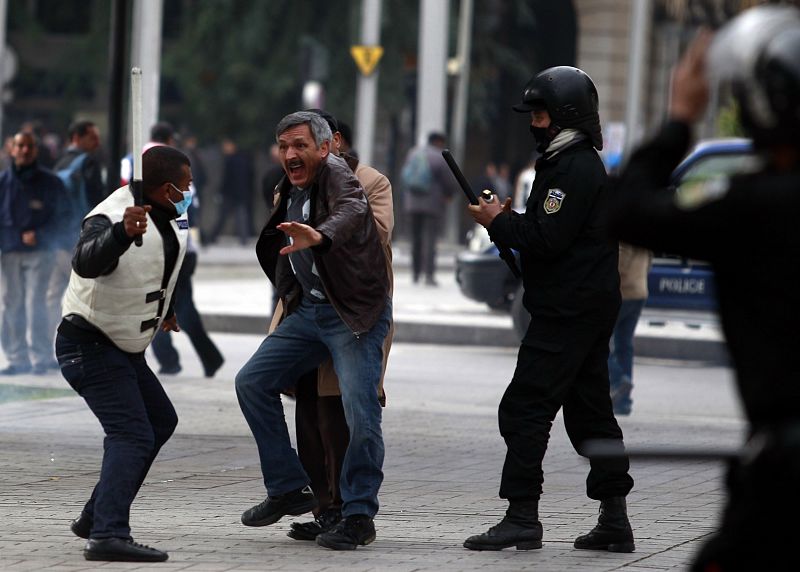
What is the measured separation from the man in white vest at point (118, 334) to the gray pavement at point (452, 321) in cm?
889

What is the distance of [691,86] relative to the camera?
11.5ft

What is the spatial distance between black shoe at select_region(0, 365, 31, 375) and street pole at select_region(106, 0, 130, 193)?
5.79 ft

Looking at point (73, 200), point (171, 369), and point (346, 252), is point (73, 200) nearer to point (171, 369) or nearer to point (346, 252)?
point (171, 369)

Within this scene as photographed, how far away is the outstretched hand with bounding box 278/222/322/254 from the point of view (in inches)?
241

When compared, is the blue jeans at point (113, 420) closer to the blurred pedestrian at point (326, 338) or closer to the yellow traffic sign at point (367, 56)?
the blurred pedestrian at point (326, 338)

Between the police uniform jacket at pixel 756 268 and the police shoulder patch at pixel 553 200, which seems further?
the police shoulder patch at pixel 553 200

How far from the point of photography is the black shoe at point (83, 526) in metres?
6.39

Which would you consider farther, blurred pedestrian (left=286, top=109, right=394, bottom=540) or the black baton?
blurred pedestrian (left=286, top=109, right=394, bottom=540)

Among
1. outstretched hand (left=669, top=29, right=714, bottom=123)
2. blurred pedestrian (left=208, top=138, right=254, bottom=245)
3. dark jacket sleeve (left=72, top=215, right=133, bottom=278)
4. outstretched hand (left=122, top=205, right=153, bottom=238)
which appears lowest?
blurred pedestrian (left=208, top=138, right=254, bottom=245)

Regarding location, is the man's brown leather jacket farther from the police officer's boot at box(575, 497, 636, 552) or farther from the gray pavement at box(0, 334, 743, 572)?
the police officer's boot at box(575, 497, 636, 552)

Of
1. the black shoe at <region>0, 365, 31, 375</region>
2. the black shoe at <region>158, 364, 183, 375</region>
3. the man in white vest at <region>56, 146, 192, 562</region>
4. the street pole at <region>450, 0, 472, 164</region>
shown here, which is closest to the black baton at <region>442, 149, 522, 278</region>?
the man in white vest at <region>56, 146, 192, 562</region>

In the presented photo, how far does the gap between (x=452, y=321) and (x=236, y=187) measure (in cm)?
→ 1479

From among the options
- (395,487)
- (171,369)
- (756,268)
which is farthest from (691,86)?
(171,369)

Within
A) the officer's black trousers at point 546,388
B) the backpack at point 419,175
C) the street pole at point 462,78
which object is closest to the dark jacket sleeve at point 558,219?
the officer's black trousers at point 546,388
